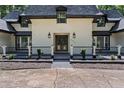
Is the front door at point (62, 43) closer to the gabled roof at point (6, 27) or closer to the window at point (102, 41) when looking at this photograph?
the window at point (102, 41)

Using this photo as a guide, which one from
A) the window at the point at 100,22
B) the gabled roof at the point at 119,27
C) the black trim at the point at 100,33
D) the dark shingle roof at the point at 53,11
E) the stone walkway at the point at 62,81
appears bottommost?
the stone walkway at the point at 62,81

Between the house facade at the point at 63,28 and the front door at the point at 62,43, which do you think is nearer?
the house facade at the point at 63,28

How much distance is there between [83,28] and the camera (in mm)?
21500

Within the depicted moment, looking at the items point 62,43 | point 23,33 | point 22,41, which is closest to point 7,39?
point 22,41

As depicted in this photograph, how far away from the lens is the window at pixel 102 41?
2367cm

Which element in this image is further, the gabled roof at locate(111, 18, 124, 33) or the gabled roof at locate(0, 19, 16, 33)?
the gabled roof at locate(0, 19, 16, 33)

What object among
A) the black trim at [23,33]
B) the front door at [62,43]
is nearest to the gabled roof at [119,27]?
the front door at [62,43]

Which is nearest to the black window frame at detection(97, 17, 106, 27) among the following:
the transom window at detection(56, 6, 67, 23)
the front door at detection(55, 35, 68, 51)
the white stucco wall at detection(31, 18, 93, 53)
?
the white stucco wall at detection(31, 18, 93, 53)

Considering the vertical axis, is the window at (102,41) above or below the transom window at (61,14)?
below

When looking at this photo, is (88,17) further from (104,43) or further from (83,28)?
(104,43)

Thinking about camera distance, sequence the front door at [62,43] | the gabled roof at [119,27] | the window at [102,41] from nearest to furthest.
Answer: the gabled roof at [119,27], the front door at [62,43], the window at [102,41]

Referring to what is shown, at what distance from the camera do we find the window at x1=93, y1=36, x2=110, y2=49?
23.7 m

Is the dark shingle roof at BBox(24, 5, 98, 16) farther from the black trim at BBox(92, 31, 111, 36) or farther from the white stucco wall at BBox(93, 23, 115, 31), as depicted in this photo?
the black trim at BBox(92, 31, 111, 36)
